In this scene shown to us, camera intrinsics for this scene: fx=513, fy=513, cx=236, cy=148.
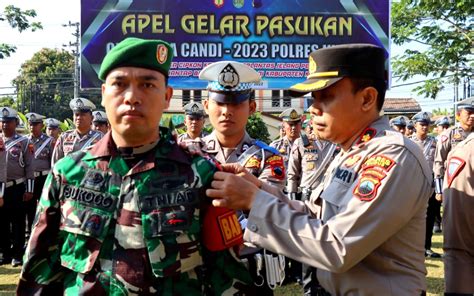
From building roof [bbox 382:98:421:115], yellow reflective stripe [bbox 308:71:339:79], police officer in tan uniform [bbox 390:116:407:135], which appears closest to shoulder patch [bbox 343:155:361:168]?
yellow reflective stripe [bbox 308:71:339:79]

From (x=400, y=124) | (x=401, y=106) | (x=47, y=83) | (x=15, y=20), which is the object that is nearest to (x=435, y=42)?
(x=400, y=124)

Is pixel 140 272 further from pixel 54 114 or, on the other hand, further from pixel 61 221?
pixel 54 114

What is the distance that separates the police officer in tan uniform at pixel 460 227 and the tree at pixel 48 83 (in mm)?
47594

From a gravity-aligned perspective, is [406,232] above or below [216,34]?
below

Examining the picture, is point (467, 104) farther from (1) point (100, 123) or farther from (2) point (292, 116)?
(1) point (100, 123)

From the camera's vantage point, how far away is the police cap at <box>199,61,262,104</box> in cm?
323

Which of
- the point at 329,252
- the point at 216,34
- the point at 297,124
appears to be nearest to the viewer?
the point at 329,252

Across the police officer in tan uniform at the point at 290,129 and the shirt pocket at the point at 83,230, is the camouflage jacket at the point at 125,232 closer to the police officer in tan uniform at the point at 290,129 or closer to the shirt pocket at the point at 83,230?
the shirt pocket at the point at 83,230

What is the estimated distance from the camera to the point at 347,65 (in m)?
2.03

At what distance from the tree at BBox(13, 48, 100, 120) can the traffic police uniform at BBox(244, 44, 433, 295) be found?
4790 cm

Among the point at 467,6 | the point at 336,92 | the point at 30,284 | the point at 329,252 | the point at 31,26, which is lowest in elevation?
the point at 30,284

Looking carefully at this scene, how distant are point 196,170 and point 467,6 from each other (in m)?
14.1

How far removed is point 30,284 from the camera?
1.91 metres

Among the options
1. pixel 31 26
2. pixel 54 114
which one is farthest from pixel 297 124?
pixel 54 114
